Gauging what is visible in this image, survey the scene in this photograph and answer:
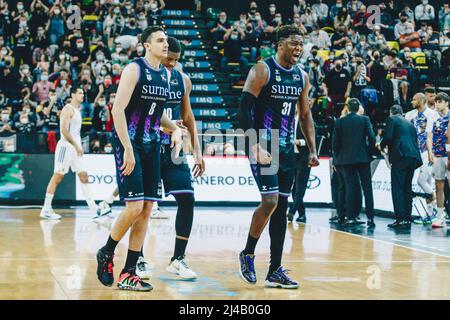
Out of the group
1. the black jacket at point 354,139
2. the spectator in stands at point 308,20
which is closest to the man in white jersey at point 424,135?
the black jacket at point 354,139

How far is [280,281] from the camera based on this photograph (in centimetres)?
712

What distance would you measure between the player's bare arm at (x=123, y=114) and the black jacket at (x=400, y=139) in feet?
25.1

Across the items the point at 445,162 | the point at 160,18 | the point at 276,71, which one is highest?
the point at 160,18

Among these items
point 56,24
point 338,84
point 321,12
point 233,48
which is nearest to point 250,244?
point 338,84

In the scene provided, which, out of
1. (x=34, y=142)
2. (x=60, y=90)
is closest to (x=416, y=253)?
(x=34, y=142)

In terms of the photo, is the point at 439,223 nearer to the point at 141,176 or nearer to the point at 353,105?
the point at 353,105

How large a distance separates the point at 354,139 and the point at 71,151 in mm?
5100

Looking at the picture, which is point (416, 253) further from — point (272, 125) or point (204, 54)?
point (204, 54)

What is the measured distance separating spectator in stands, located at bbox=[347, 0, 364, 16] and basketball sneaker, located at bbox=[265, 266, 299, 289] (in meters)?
19.1

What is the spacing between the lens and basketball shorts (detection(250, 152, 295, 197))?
7.15 metres

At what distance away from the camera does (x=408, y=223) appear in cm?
1345

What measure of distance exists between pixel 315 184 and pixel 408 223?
4677mm
